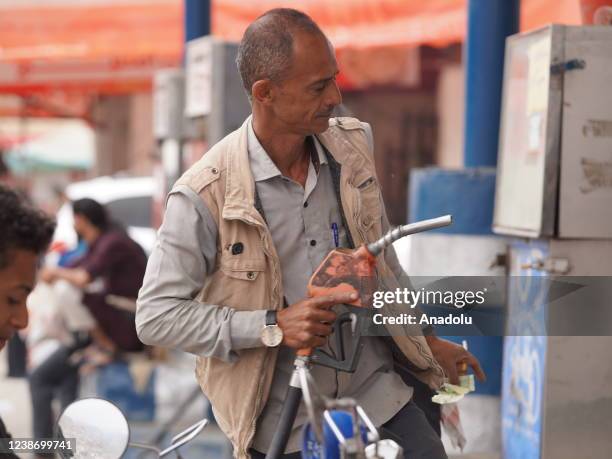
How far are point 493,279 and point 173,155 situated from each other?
545 centimetres

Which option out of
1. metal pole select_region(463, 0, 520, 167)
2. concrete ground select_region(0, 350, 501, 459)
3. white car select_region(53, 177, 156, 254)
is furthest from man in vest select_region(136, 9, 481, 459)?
white car select_region(53, 177, 156, 254)

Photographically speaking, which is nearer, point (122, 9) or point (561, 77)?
point (561, 77)

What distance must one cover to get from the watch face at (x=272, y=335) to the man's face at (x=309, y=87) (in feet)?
1.63

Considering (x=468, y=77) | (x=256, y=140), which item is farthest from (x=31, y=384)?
(x=256, y=140)

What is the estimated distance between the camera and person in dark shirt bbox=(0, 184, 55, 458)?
8.25ft

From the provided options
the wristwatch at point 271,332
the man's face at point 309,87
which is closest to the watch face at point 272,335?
the wristwatch at point 271,332

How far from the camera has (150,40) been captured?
11305 millimetres

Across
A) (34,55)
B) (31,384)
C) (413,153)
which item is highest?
(34,55)

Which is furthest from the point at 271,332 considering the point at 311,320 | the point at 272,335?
the point at 311,320

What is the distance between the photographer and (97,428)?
2.54 m

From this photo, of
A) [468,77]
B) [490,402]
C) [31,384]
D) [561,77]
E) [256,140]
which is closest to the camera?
[256,140]

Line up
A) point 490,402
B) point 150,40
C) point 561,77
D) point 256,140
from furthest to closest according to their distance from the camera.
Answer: point 150,40
point 490,402
point 561,77
point 256,140

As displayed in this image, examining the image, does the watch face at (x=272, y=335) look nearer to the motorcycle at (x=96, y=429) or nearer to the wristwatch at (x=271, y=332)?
the wristwatch at (x=271, y=332)

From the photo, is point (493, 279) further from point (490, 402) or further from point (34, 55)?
point (34, 55)
